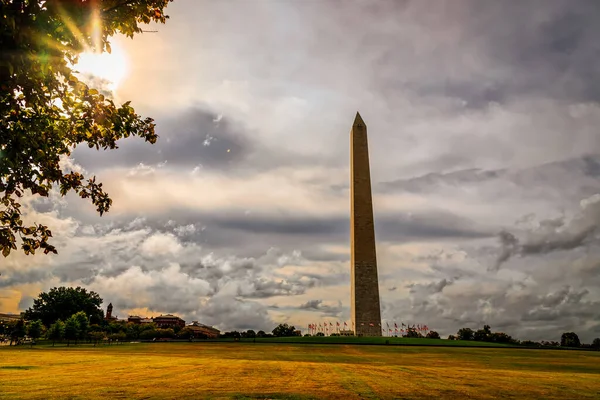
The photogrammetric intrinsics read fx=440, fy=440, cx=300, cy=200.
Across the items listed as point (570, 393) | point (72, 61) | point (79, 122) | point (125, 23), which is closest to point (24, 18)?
point (72, 61)

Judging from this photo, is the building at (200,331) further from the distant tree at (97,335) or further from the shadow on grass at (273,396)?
the shadow on grass at (273,396)

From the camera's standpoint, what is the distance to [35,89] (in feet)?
26.1

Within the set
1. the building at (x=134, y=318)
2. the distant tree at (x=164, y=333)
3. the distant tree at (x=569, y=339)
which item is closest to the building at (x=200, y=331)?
the distant tree at (x=164, y=333)

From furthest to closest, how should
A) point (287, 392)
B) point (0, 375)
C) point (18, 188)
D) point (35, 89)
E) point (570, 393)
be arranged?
point (0, 375) → point (570, 393) → point (287, 392) → point (18, 188) → point (35, 89)

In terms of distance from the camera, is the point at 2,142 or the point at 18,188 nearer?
the point at 2,142

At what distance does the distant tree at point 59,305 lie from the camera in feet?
328

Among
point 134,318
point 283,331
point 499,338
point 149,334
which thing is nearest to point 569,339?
point 499,338

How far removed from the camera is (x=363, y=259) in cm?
6406

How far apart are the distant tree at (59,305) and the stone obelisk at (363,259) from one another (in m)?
69.1

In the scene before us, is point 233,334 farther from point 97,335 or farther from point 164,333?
point 97,335

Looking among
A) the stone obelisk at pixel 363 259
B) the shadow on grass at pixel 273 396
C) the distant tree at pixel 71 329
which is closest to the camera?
the shadow on grass at pixel 273 396

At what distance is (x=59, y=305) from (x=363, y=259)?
7577 centimetres

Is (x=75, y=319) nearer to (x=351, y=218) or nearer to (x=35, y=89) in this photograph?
(x=351, y=218)

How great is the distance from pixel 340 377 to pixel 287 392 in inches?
253
